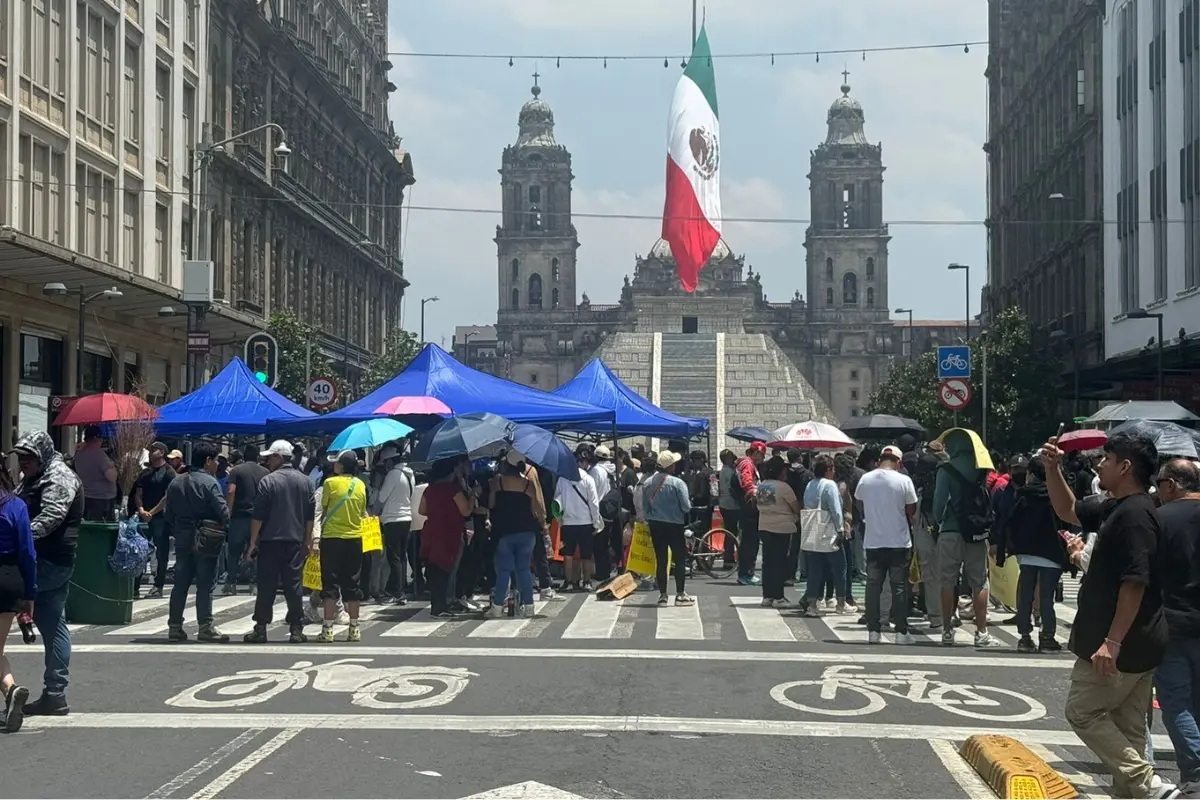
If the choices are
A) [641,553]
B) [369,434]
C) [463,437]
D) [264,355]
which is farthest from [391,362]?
[463,437]

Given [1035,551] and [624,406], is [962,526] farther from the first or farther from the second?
[624,406]

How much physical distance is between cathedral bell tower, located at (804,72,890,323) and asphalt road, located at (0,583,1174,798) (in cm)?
12342

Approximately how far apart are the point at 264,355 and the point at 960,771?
29921 millimetres

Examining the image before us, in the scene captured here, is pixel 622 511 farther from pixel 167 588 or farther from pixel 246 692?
pixel 246 692

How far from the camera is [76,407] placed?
23.4 meters

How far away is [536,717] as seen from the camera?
32.3 feet

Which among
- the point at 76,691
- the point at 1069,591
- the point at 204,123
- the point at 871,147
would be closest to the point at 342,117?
the point at 204,123

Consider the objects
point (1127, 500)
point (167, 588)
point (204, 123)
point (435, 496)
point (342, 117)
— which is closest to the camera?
point (1127, 500)

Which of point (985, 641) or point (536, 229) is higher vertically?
point (536, 229)

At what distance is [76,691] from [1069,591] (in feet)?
45.1

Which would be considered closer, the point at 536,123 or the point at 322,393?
the point at 322,393

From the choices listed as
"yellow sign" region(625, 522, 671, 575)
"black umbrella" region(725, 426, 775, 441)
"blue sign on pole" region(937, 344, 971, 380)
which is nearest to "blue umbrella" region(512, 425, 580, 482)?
"yellow sign" region(625, 522, 671, 575)

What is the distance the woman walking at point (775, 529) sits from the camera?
58.9ft

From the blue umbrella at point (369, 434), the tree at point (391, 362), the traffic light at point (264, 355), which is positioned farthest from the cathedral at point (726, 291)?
the blue umbrella at point (369, 434)
